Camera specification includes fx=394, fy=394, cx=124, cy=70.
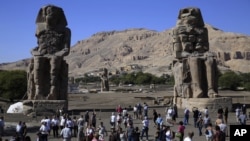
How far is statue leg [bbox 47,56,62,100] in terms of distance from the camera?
2084 cm

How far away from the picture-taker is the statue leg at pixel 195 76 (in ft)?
73.4

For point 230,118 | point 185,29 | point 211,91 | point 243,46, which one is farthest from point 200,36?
point 243,46

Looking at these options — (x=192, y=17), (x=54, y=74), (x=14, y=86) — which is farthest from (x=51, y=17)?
(x=14, y=86)

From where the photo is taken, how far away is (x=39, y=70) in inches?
832

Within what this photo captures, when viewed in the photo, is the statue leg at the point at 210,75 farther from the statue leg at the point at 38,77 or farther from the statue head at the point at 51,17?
the statue leg at the point at 38,77

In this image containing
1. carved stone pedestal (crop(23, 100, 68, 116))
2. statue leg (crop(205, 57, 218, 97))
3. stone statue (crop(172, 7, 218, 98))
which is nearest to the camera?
carved stone pedestal (crop(23, 100, 68, 116))

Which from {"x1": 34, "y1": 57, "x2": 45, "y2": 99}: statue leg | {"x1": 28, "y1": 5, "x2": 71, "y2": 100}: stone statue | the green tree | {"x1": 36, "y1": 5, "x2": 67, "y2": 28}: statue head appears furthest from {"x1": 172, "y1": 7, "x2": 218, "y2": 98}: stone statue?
the green tree

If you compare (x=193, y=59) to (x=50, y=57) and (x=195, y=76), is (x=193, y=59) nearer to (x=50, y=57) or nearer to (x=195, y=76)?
(x=195, y=76)

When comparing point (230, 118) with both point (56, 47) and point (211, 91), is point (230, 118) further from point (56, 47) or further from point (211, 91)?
point (56, 47)

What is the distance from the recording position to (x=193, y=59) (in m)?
22.4

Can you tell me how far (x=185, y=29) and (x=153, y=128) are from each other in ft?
30.4

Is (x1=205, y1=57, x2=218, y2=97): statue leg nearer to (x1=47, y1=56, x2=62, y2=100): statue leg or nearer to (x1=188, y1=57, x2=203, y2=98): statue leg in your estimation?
(x1=188, y1=57, x2=203, y2=98): statue leg

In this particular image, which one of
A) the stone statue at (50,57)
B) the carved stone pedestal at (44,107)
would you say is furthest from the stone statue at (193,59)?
the carved stone pedestal at (44,107)

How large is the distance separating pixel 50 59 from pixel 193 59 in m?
8.01
